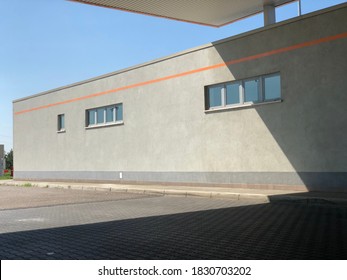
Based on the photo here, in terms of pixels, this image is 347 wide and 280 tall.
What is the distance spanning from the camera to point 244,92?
15.8 metres

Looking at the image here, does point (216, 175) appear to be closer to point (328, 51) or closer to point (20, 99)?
point (328, 51)

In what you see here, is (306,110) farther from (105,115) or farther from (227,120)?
(105,115)

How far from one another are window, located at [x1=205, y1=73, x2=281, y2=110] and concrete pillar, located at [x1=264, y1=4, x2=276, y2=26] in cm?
279

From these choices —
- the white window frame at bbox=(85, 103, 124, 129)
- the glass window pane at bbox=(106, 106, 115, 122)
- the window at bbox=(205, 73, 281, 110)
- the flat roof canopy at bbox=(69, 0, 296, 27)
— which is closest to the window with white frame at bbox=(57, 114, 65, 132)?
the white window frame at bbox=(85, 103, 124, 129)

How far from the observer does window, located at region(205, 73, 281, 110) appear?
1499cm

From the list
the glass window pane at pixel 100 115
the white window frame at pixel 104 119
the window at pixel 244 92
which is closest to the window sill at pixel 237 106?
the window at pixel 244 92

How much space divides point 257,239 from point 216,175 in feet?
32.2

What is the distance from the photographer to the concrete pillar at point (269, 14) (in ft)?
54.9

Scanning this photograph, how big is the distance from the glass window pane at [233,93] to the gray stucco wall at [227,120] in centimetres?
41

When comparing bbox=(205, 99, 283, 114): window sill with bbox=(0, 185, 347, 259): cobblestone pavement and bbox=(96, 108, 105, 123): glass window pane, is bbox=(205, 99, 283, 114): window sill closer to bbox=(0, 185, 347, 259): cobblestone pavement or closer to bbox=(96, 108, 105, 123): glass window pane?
bbox=(0, 185, 347, 259): cobblestone pavement

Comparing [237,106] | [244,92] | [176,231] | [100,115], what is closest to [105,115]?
[100,115]

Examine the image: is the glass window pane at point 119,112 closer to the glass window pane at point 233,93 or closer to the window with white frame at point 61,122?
the window with white frame at point 61,122

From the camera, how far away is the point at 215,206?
1199 centimetres
